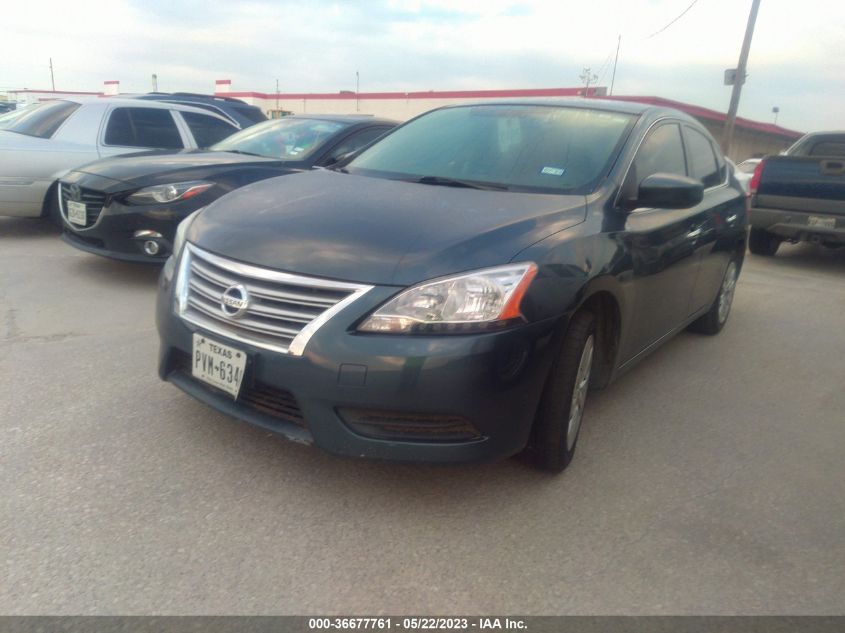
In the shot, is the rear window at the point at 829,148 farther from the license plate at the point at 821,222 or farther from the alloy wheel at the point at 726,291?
the alloy wheel at the point at 726,291

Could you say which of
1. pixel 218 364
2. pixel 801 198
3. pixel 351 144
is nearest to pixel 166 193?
pixel 351 144

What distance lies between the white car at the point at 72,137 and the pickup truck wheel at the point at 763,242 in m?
6.72

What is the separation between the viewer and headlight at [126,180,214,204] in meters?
5.27

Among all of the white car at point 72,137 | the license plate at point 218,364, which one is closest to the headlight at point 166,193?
the white car at point 72,137

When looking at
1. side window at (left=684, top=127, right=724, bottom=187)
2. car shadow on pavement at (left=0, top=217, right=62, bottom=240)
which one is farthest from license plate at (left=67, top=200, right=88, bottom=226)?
side window at (left=684, top=127, right=724, bottom=187)

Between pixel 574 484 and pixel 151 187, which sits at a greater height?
pixel 151 187

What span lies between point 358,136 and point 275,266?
4298mm

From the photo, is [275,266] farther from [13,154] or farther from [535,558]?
[13,154]

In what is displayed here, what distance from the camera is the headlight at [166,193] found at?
17.3 ft

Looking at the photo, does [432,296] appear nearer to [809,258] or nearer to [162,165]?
[162,165]

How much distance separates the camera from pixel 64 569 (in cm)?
219

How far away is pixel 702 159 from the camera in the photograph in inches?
184

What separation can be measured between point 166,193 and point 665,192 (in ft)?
12.3

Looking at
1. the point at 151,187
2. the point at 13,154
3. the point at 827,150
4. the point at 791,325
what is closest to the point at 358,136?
the point at 151,187
